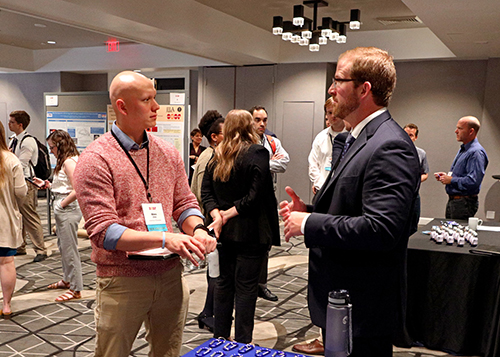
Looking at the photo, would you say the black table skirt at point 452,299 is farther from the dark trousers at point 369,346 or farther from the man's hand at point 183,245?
the man's hand at point 183,245

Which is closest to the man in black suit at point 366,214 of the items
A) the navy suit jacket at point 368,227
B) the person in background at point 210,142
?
the navy suit jacket at point 368,227

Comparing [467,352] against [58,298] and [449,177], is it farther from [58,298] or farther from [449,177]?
[58,298]

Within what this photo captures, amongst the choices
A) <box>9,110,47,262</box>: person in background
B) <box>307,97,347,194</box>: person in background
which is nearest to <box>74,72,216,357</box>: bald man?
<box>307,97,347,194</box>: person in background

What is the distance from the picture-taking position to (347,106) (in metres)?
1.55

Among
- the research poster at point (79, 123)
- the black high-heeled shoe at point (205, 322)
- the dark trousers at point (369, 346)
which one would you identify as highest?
the research poster at point (79, 123)

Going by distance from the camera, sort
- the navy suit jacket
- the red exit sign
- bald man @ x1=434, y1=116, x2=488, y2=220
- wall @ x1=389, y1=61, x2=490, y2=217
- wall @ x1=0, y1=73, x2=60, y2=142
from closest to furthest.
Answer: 1. the navy suit jacket
2. bald man @ x1=434, y1=116, x2=488, y2=220
3. wall @ x1=389, y1=61, x2=490, y2=217
4. the red exit sign
5. wall @ x1=0, y1=73, x2=60, y2=142

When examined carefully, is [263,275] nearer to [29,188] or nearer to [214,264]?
[214,264]

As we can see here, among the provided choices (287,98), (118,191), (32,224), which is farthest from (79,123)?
(118,191)

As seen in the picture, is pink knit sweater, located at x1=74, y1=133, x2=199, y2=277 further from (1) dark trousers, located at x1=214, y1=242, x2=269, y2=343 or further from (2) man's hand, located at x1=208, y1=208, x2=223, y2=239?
(1) dark trousers, located at x1=214, y1=242, x2=269, y2=343

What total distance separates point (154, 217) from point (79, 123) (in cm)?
757

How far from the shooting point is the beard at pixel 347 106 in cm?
152

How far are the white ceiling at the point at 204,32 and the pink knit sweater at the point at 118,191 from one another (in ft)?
11.5

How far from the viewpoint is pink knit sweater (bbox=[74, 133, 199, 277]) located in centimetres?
156

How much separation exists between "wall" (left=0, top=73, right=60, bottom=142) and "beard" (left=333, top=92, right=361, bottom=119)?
409 inches
